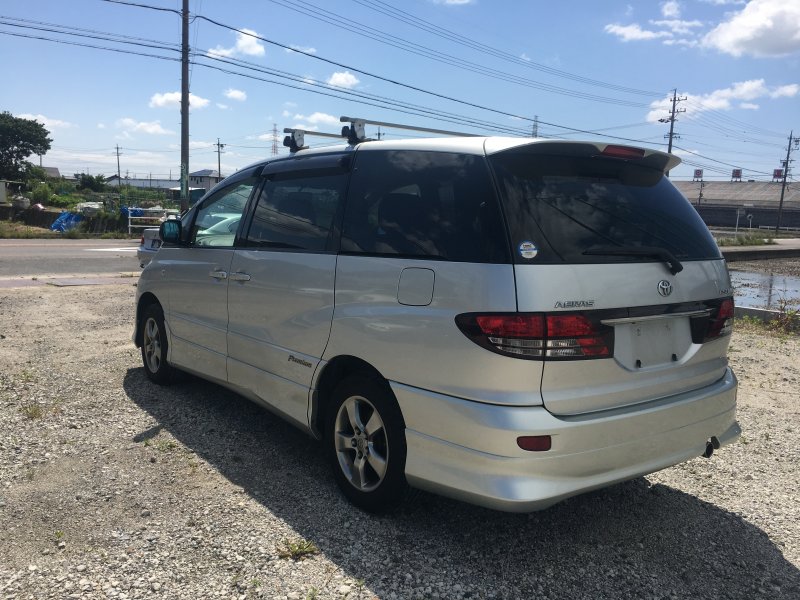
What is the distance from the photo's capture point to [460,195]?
2883 millimetres

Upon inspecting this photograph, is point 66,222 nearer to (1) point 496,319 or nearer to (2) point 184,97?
(2) point 184,97

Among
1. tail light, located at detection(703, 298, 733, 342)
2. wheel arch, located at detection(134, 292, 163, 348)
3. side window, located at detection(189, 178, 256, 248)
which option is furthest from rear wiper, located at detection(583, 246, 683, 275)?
wheel arch, located at detection(134, 292, 163, 348)

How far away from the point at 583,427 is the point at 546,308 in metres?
0.54

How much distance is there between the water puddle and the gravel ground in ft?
31.8

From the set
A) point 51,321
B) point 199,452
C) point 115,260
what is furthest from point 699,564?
point 115,260

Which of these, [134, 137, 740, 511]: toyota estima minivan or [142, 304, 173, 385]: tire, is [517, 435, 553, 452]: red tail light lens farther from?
[142, 304, 173, 385]: tire

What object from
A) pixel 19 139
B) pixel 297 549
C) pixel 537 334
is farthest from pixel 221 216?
pixel 19 139

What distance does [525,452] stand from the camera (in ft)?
8.46

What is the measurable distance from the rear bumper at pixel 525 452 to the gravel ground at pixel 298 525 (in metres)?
0.45

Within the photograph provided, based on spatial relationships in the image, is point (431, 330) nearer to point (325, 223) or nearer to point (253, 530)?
point (325, 223)

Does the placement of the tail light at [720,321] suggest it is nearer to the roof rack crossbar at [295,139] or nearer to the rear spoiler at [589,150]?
the rear spoiler at [589,150]

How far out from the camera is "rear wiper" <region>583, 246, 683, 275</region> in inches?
109

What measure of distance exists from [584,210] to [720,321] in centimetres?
106

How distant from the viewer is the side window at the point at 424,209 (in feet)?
9.03
